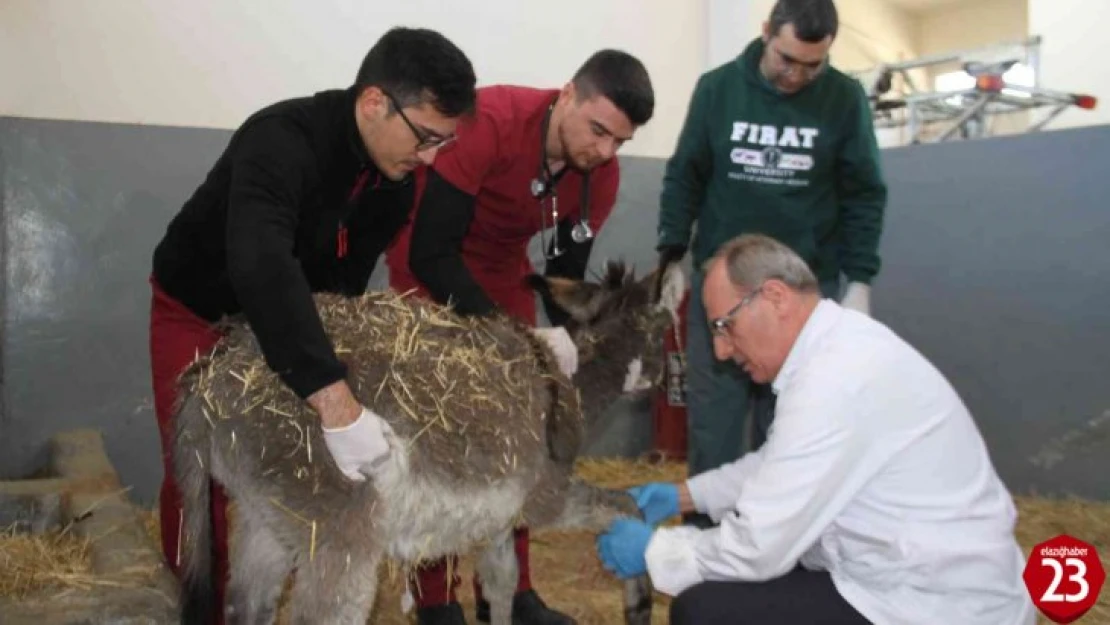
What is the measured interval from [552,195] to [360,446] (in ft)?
4.65

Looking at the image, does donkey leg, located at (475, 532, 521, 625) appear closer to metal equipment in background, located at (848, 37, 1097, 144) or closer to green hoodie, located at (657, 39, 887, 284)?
green hoodie, located at (657, 39, 887, 284)

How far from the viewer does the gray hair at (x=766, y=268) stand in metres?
2.49

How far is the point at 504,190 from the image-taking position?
325cm

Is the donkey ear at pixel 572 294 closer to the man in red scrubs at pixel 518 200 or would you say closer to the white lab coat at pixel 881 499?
the man in red scrubs at pixel 518 200

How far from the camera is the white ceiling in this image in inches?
547

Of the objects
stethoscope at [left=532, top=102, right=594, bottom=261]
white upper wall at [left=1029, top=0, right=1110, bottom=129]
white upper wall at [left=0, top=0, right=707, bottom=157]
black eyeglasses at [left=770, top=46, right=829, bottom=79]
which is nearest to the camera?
stethoscope at [left=532, top=102, right=594, bottom=261]

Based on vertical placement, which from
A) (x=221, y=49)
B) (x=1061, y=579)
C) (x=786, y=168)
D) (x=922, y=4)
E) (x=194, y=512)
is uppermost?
(x=922, y=4)

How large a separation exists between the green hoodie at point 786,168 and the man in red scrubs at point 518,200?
0.49 metres

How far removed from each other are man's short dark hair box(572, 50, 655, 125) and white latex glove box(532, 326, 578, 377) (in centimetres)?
74

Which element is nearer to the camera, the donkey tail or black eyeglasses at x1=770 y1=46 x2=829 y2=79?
the donkey tail

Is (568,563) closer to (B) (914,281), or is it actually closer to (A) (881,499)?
(A) (881,499)

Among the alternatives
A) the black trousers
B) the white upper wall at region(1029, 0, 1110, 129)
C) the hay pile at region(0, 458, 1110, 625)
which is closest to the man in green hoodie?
the hay pile at region(0, 458, 1110, 625)

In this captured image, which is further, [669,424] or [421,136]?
[669,424]

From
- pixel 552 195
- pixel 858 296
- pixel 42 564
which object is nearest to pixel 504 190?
pixel 552 195
